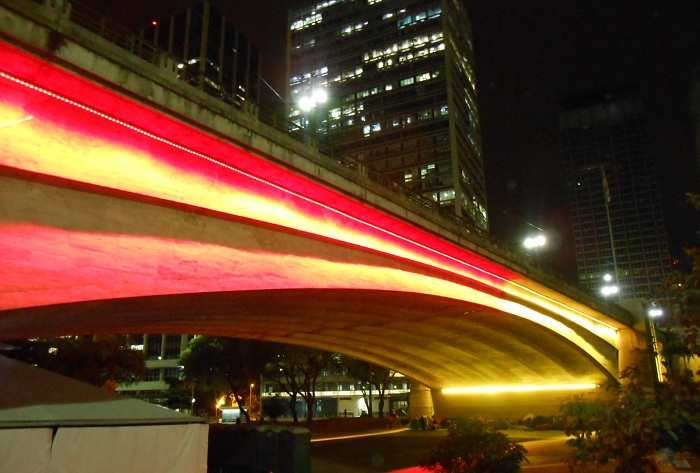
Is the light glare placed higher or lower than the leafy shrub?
higher

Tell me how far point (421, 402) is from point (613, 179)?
127 m

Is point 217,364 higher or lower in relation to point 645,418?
higher

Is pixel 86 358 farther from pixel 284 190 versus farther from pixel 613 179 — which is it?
pixel 613 179

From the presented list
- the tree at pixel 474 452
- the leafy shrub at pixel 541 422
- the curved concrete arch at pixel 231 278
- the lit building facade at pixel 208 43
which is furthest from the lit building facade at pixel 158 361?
the tree at pixel 474 452

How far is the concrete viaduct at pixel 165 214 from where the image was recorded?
8.67 m

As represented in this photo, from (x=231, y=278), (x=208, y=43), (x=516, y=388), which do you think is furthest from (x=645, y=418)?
(x=208, y=43)

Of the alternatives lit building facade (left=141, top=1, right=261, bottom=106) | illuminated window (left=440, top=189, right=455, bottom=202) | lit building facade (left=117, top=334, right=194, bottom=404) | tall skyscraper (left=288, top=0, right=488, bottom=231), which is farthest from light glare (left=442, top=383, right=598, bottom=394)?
lit building facade (left=141, top=1, right=261, bottom=106)

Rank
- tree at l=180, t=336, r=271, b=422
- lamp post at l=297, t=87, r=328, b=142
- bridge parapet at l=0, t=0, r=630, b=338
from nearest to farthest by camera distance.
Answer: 1. bridge parapet at l=0, t=0, r=630, b=338
2. lamp post at l=297, t=87, r=328, b=142
3. tree at l=180, t=336, r=271, b=422

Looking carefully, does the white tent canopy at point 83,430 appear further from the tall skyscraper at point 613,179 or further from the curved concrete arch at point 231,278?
the tall skyscraper at point 613,179

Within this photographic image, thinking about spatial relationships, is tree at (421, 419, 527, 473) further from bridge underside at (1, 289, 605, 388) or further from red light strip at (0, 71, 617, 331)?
red light strip at (0, 71, 617, 331)

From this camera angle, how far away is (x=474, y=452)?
37.7ft

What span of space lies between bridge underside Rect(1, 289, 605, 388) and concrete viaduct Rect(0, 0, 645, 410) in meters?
0.23

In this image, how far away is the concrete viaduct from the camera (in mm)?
8672

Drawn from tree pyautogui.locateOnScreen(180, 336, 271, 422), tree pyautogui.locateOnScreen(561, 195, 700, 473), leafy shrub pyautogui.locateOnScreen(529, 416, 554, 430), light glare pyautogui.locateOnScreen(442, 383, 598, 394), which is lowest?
leafy shrub pyautogui.locateOnScreen(529, 416, 554, 430)
